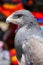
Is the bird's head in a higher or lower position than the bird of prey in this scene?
higher

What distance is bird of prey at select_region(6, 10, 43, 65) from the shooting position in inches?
60.4

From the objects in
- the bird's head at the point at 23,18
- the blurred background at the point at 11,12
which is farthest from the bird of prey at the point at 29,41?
the blurred background at the point at 11,12

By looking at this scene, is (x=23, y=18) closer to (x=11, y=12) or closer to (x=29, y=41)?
(x=29, y=41)

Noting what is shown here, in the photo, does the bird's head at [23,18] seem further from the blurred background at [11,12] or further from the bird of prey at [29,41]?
the blurred background at [11,12]

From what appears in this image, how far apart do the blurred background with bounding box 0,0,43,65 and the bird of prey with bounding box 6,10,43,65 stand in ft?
3.35

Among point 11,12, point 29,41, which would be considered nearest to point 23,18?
point 29,41

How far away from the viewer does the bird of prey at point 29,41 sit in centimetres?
153

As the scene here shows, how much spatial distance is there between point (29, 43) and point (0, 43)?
1.15 metres

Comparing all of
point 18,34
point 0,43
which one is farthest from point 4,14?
point 18,34

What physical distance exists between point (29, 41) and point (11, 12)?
4.09 feet

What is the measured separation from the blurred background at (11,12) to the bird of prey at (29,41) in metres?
1.02

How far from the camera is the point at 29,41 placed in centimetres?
156

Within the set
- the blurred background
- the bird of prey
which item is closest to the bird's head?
the bird of prey

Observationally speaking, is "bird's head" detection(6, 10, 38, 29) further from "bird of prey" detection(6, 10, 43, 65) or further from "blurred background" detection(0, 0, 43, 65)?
"blurred background" detection(0, 0, 43, 65)
